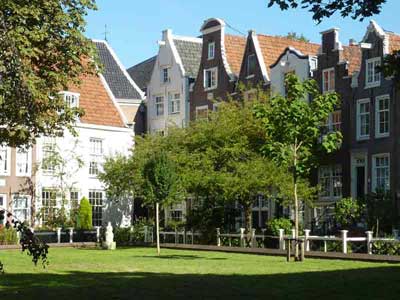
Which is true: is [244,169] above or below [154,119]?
below

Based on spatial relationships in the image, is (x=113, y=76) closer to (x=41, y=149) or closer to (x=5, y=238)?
(x=41, y=149)

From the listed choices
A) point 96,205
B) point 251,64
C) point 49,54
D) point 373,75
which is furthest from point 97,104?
point 49,54

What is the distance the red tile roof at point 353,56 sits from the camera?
4788 centimetres

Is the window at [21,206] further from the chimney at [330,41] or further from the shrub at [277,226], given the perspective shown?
the chimney at [330,41]

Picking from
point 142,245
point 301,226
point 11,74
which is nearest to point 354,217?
point 301,226

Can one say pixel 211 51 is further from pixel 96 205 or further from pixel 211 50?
pixel 96 205

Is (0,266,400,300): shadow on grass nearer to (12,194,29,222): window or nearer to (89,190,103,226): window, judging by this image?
(12,194,29,222): window

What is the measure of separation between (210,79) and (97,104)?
9165mm

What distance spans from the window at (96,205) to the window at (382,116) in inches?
904

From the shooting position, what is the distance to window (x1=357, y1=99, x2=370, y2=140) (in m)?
45.2

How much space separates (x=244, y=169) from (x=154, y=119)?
848 inches

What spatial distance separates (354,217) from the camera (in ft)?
137

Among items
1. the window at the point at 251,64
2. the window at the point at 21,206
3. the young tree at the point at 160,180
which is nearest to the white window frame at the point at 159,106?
the window at the point at 251,64

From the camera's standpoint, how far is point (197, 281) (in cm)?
1850
